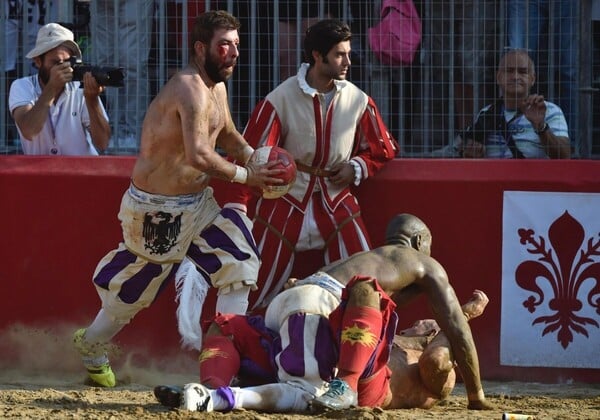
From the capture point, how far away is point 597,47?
9320 millimetres

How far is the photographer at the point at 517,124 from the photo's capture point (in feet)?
29.6

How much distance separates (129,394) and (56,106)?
2.14m

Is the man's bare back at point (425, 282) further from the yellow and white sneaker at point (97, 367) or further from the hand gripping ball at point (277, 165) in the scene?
the yellow and white sneaker at point (97, 367)

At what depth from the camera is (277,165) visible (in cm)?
746

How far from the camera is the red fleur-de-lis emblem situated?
27.6ft

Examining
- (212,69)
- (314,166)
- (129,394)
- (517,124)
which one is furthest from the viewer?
(517,124)

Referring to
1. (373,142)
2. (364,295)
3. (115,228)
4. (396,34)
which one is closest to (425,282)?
(364,295)

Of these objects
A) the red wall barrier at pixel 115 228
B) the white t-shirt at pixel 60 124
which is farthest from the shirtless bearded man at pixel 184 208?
the white t-shirt at pixel 60 124

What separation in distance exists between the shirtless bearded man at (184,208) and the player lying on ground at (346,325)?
28.4 inches

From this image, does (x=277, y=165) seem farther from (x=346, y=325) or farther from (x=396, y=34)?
(x=396, y=34)

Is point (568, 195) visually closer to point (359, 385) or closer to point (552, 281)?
point (552, 281)

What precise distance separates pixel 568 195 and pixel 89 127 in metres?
2.98

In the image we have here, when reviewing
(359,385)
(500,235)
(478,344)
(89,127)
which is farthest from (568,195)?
(89,127)

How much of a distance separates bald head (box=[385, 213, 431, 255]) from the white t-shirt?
93.0 inches
